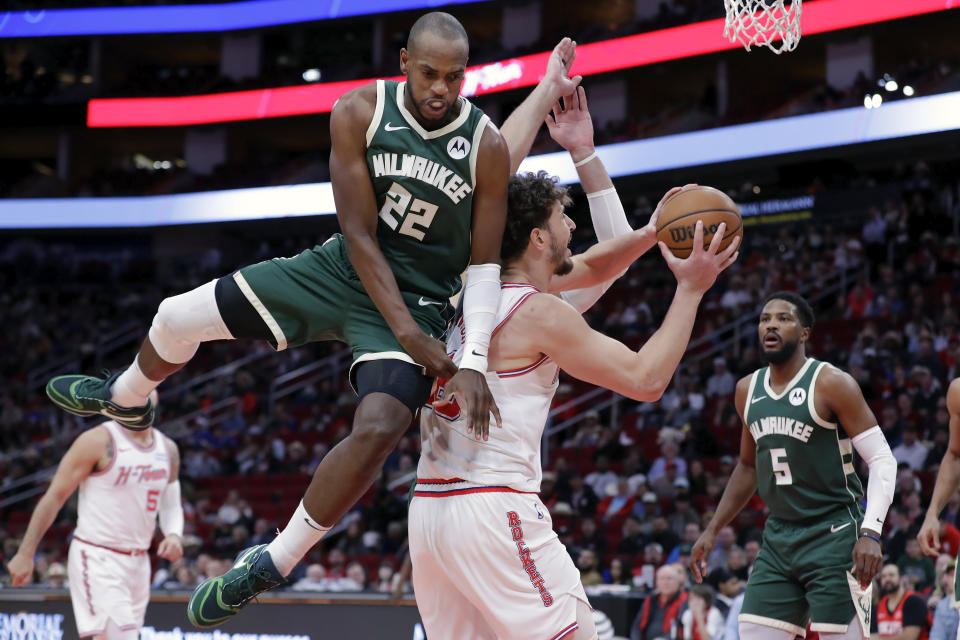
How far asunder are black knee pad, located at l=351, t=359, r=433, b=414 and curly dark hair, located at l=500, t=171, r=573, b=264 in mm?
598

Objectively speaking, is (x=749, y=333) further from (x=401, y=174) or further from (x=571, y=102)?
(x=401, y=174)

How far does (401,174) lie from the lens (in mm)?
4039

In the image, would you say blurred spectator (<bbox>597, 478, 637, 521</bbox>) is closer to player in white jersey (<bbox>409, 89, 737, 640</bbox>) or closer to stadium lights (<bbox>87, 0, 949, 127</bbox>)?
stadium lights (<bbox>87, 0, 949, 127</bbox>)

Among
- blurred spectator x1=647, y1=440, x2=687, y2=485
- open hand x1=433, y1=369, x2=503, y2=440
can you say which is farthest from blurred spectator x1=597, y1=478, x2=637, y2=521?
open hand x1=433, y1=369, x2=503, y2=440

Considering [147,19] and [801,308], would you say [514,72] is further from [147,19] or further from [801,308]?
[801,308]

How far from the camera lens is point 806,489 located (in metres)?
6.04

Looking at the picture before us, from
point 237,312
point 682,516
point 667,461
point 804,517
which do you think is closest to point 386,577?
point 682,516

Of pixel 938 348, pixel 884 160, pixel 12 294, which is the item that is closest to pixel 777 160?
pixel 884 160

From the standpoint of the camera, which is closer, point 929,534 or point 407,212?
point 407,212

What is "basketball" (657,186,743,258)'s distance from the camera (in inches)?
159

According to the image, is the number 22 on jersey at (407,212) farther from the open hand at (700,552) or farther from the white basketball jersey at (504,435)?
the open hand at (700,552)

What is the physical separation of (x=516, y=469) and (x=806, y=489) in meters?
2.76

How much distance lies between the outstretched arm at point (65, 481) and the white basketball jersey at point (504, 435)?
442 centimetres

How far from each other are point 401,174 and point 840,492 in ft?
10.9
